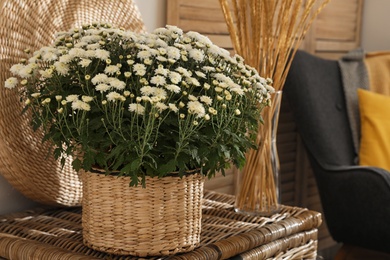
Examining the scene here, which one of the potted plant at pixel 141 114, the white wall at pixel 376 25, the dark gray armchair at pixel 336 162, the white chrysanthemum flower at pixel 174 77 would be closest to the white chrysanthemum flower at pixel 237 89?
the potted plant at pixel 141 114

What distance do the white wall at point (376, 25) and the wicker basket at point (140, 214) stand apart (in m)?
1.81

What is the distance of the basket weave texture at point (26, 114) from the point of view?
47.2 inches

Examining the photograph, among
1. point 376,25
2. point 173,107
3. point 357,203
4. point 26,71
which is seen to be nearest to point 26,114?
point 26,71

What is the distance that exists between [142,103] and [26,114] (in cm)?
39

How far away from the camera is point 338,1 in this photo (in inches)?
97.7

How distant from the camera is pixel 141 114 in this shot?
94 cm

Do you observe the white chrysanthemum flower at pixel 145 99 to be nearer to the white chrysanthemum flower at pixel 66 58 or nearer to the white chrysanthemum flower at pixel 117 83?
the white chrysanthemum flower at pixel 117 83

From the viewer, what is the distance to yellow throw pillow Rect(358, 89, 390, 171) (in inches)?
84.6

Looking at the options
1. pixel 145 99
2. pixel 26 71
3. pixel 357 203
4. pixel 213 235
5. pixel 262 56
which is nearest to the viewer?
pixel 145 99

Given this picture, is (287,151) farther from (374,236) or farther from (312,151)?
(374,236)

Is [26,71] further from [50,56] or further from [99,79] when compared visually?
[99,79]

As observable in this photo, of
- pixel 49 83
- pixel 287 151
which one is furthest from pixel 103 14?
pixel 287 151

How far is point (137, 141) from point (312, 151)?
4.00 ft

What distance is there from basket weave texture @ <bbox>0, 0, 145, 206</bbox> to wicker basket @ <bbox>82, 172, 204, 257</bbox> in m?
0.16
